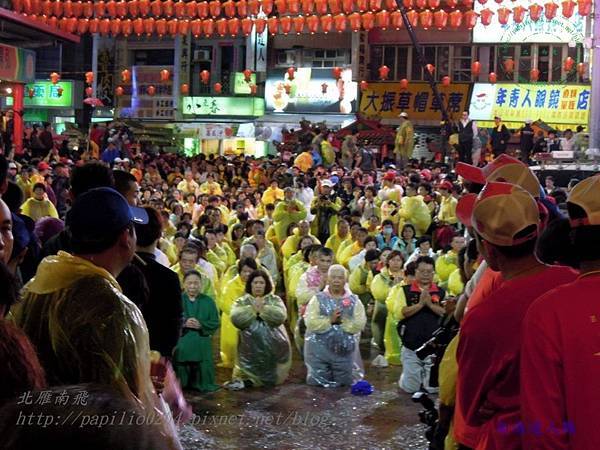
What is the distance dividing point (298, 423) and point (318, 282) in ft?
8.08

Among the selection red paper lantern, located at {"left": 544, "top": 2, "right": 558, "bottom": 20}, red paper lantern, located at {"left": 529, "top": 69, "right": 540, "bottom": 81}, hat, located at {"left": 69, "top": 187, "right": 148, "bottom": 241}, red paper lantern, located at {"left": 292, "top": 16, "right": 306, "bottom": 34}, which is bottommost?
hat, located at {"left": 69, "top": 187, "right": 148, "bottom": 241}

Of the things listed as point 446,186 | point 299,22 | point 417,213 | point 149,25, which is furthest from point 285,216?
point 149,25

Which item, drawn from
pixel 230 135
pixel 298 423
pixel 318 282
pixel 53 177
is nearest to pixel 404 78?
pixel 230 135

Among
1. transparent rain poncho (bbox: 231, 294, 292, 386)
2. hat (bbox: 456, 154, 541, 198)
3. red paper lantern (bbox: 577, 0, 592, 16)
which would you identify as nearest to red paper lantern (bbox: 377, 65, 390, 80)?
red paper lantern (bbox: 577, 0, 592, 16)

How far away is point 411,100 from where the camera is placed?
101ft

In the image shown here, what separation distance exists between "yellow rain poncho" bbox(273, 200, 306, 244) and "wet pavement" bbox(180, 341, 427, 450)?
216 inches

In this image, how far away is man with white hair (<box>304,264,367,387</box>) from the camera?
8.62 m

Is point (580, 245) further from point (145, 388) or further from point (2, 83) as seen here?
point (2, 83)

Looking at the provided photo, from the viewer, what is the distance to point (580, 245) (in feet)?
8.47

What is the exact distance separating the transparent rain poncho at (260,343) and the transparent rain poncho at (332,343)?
0.26 metres

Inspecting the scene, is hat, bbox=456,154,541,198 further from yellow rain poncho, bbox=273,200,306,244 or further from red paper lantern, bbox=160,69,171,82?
red paper lantern, bbox=160,69,171,82

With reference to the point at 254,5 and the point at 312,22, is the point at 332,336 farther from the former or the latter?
the point at 312,22

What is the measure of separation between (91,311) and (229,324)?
645 centimetres

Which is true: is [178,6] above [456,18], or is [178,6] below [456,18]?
below
